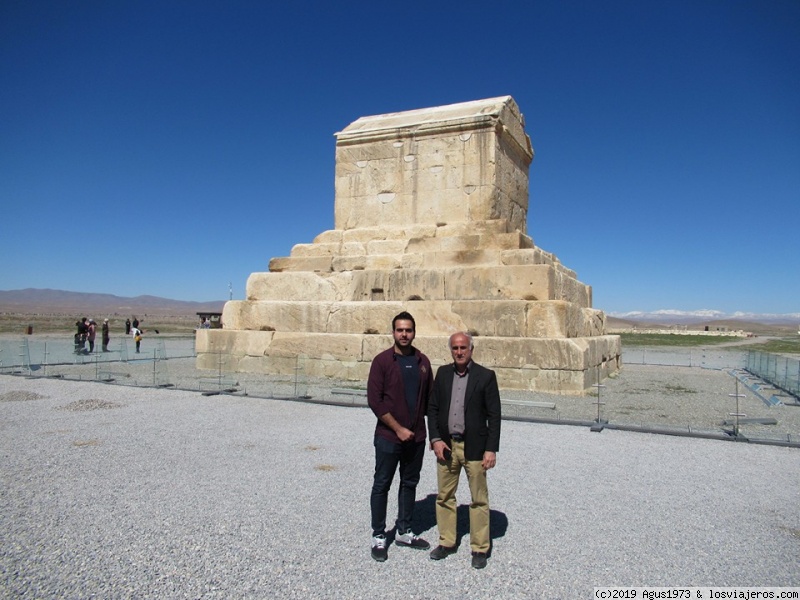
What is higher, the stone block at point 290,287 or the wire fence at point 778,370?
the stone block at point 290,287

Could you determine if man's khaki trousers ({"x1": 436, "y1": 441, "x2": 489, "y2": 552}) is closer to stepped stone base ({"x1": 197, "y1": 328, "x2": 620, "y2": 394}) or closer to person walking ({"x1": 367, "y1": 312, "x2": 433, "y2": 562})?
person walking ({"x1": 367, "y1": 312, "x2": 433, "y2": 562})

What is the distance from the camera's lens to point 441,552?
3.25 meters

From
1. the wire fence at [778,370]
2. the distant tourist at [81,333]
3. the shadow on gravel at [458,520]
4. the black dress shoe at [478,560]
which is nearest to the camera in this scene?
the black dress shoe at [478,560]

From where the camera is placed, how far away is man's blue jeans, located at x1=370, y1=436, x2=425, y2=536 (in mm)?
3311

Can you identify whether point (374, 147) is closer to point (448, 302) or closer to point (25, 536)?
point (448, 302)

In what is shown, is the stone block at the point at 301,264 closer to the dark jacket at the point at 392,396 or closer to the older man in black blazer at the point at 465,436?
the dark jacket at the point at 392,396

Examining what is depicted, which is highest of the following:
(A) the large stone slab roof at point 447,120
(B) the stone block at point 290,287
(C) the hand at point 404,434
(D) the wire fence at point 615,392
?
(A) the large stone slab roof at point 447,120

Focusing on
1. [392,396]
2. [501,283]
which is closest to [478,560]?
[392,396]

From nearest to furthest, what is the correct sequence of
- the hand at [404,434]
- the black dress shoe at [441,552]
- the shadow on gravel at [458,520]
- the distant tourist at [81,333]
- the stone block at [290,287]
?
the black dress shoe at [441,552] < the hand at [404,434] < the shadow on gravel at [458,520] < the stone block at [290,287] < the distant tourist at [81,333]

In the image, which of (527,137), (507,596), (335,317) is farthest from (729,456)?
(527,137)

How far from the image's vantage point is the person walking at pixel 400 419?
338 cm

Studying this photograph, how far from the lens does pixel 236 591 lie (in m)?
2.82

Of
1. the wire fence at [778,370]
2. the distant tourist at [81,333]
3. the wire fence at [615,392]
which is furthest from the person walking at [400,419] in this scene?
the distant tourist at [81,333]

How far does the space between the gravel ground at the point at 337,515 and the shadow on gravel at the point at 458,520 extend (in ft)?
0.07
